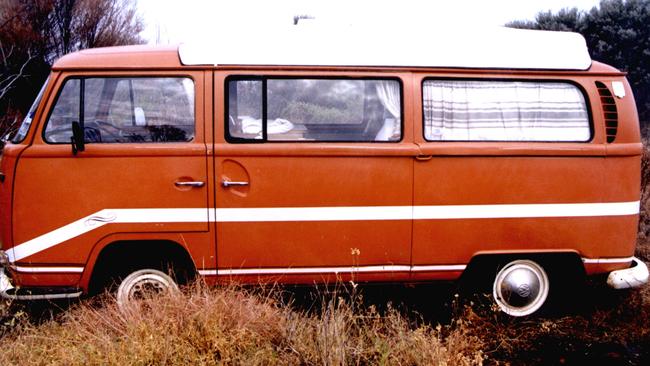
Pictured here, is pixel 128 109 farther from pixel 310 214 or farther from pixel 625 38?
pixel 625 38

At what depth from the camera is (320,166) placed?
13.8ft

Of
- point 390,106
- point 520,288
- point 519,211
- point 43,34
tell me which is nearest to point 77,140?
point 390,106

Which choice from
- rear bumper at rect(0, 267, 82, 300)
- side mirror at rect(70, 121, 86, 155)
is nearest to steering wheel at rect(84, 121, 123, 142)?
side mirror at rect(70, 121, 86, 155)

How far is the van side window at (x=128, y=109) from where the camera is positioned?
4.12m

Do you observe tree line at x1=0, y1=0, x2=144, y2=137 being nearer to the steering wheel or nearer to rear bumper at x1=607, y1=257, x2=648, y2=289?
the steering wheel

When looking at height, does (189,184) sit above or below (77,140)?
below

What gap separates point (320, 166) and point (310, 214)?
0.38 metres

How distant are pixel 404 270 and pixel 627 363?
172 centimetres

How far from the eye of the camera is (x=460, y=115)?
173 inches

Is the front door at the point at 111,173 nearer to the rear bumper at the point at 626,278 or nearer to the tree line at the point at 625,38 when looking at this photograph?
the rear bumper at the point at 626,278

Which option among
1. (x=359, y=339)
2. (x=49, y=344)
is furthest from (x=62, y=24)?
(x=359, y=339)

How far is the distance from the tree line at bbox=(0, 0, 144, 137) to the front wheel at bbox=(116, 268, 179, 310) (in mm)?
8094

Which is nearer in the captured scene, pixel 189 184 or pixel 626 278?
pixel 189 184

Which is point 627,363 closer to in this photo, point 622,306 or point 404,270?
point 622,306
